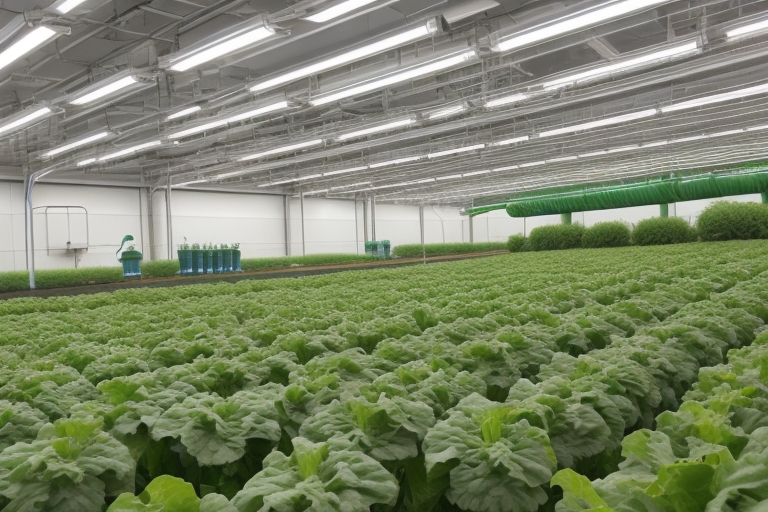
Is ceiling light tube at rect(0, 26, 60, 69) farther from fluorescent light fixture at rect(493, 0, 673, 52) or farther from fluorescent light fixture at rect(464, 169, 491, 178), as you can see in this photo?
fluorescent light fixture at rect(464, 169, 491, 178)

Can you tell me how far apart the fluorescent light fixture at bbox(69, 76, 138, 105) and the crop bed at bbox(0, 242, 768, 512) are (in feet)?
22.4

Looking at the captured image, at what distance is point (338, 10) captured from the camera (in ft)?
25.0

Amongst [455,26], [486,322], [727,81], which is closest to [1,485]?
[486,322]

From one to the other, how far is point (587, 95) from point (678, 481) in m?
14.4

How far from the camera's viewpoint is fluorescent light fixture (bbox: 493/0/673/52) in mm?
7832

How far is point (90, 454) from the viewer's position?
6.66 ft

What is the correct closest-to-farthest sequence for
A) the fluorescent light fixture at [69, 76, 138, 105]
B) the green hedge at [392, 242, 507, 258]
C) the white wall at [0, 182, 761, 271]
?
the fluorescent light fixture at [69, 76, 138, 105]
the white wall at [0, 182, 761, 271]
the green hedge at [392, 242, 507, 258]

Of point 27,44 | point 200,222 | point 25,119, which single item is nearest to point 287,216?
point 200,222

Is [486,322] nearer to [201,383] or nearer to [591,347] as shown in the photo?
[591,347]

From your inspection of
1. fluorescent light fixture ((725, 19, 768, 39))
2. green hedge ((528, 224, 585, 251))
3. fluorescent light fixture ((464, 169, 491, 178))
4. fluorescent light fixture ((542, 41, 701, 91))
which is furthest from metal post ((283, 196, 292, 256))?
fluorescent light fixture ((725, 19, 768, 39))

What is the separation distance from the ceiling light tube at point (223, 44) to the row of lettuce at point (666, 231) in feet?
63.6

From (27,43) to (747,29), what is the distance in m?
10.2

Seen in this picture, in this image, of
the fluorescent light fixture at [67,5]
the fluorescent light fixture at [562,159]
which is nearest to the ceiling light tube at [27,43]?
the fluorescent light fixture at [67,5]

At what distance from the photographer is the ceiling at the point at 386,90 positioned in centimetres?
984
